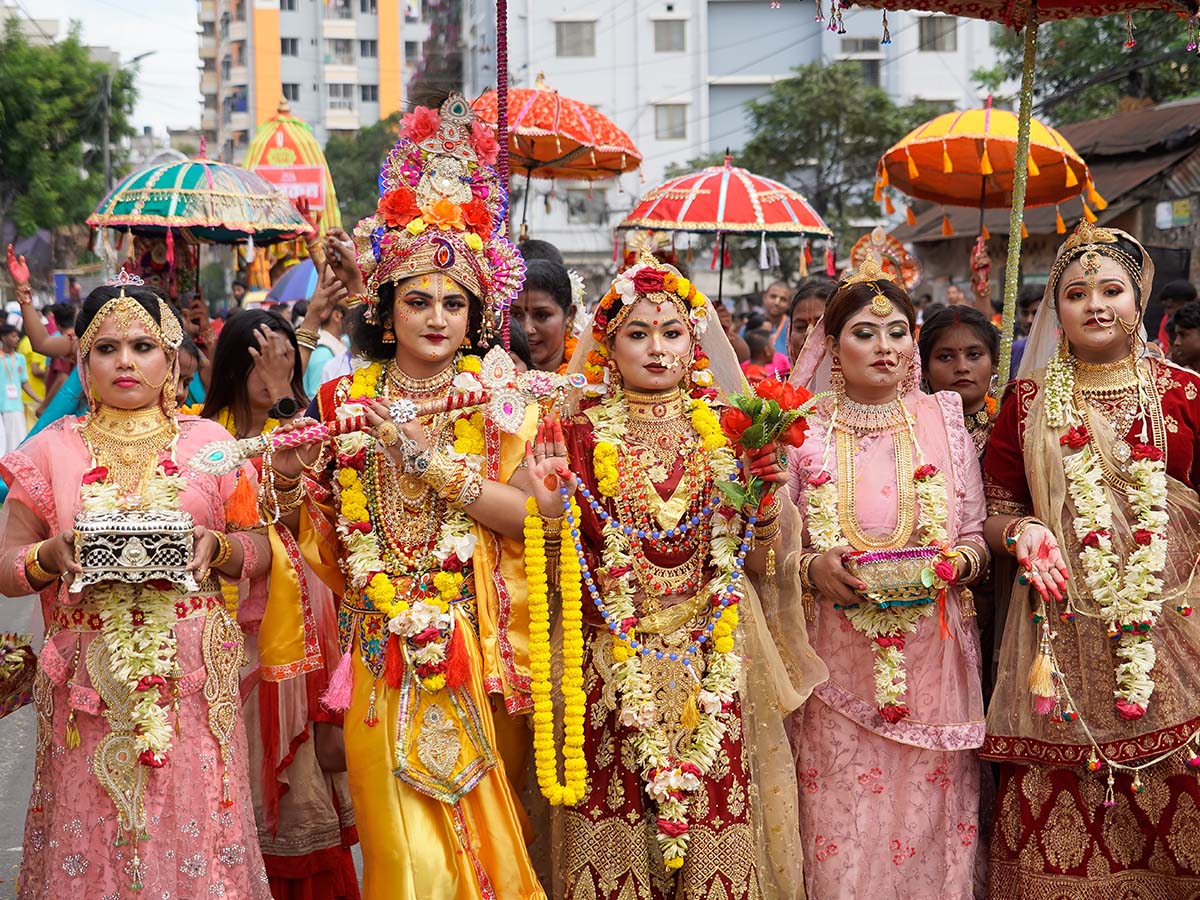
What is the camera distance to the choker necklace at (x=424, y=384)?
14.4 ft

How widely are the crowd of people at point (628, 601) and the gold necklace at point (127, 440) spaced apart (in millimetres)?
11

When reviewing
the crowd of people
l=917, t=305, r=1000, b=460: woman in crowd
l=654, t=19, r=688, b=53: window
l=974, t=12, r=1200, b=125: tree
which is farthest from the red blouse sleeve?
l=654, t=19, r=688, b=53: window

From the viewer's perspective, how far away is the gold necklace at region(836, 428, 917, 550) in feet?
14.9

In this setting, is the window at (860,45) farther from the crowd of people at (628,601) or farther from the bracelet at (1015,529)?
the bracelet at (1015,529)

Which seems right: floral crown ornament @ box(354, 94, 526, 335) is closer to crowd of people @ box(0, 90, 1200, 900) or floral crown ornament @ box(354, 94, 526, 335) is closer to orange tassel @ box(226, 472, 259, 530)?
crowd of people @ box(0, 90, 1200, 900)

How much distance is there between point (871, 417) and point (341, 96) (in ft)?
224

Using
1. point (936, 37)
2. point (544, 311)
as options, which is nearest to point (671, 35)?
point (936, 37)

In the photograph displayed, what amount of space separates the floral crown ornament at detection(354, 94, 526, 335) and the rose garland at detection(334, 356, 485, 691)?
29 cm

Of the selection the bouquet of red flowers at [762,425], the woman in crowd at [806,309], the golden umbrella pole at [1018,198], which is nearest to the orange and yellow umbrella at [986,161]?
the woman in crowd at [806,309]

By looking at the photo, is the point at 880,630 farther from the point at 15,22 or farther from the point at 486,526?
the point at 15,22

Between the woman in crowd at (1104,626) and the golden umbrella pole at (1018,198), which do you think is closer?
the woman in crowd at (1104,626)

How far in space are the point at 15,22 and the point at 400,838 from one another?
30.1 meters

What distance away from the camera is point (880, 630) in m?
4.52

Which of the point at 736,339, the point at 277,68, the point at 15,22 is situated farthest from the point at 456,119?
the point at 277,68
